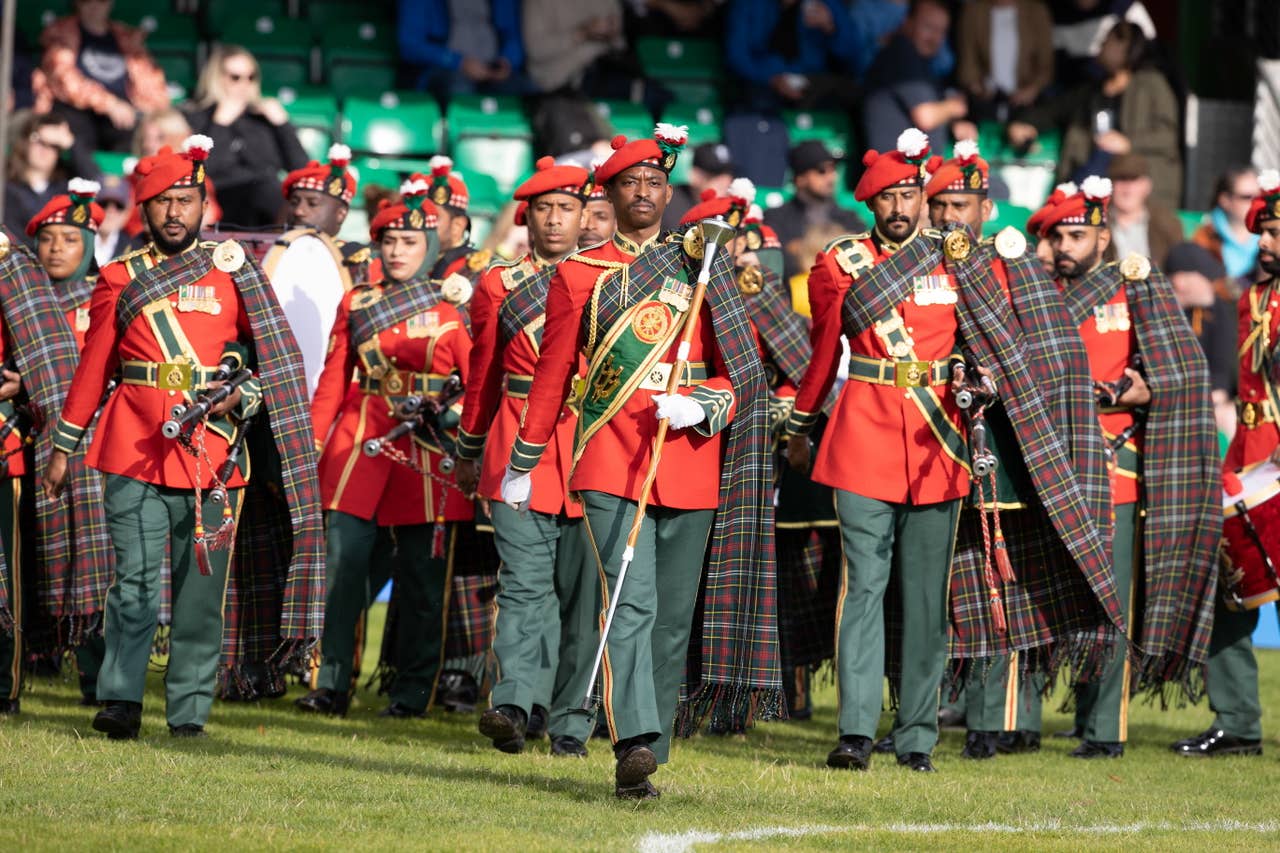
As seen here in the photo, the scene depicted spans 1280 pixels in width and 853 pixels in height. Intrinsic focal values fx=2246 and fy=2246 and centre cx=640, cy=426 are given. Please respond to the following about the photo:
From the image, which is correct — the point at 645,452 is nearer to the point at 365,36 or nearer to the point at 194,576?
the point at 194,576

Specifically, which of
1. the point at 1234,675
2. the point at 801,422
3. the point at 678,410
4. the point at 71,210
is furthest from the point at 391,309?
the point at 1234,675

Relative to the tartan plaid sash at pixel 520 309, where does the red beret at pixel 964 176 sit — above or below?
above

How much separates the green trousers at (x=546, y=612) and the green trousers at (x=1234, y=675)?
287 cm

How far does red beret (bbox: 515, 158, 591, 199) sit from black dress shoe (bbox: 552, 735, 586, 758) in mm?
2257

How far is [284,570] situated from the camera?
936 centimetres

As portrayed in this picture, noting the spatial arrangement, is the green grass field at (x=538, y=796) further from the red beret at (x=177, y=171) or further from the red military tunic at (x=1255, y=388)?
the red beret at (x=177, y=171)

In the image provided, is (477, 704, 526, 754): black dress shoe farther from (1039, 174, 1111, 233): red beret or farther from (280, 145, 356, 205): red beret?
(280, 145, 356, 205): red beret

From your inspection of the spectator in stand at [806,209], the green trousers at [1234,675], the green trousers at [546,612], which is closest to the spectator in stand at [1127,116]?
the spectator in stand at [806,209]

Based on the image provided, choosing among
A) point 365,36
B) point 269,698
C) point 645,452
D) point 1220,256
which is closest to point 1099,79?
point 1220,256

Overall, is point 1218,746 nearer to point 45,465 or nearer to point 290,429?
point 290,429

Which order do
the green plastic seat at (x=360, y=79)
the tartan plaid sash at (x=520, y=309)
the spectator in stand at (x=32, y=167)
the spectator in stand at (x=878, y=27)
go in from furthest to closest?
the spectator in stand at (x=878, y=27) < the green plastic seat at (x=360, y=79) < the spectator in stand at (x=32, y=167) < the tartan plaid sash at (x=520, y=309)

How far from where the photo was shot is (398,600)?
10.5m

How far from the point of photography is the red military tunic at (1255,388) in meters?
9.91

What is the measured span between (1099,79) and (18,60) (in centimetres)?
838
